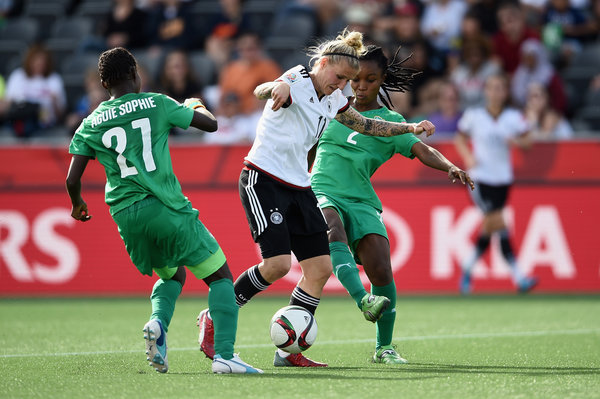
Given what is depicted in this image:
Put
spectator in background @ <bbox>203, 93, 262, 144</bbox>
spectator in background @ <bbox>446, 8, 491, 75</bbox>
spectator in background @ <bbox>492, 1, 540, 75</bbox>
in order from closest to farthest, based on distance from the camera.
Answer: spectator in background @ <bbox>203, 93, 262, 144</bbox> < spectator in background @ <bbox>446, 8, 491, 75</bbox> < spectator in background @ <bbox>492, 1, 540, 75</bbox>

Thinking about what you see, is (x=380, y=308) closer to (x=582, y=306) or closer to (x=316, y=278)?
(x=316, y=278)

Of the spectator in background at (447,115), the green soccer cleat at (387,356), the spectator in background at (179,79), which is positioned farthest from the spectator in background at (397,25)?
the green soccer cleat at (387,356)

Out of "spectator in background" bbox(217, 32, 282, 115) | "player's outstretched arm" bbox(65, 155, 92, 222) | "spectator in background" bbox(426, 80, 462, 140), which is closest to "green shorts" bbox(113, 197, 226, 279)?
"player's outstretched arm" bbox(65, 155, 92, 222)

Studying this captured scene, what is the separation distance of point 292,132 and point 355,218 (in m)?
0.94

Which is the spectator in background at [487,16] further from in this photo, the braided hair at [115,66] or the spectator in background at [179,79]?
the braided hair at [115,66]

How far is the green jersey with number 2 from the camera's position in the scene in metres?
7.20

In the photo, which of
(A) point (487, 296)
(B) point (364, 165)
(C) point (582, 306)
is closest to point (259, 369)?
(B) point (364, 165)

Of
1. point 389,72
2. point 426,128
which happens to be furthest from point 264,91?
point 389,72

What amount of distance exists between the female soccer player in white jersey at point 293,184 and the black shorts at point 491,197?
5.73 meters

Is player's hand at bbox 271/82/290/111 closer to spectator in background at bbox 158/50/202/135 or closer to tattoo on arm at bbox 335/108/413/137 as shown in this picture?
tattoo on arm at bbox 335/108/413/137

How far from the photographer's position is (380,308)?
615 centimetres

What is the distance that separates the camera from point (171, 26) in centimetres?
1642

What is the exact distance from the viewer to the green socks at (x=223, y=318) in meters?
5.93

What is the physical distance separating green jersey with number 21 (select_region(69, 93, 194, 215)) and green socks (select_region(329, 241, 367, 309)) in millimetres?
1395
